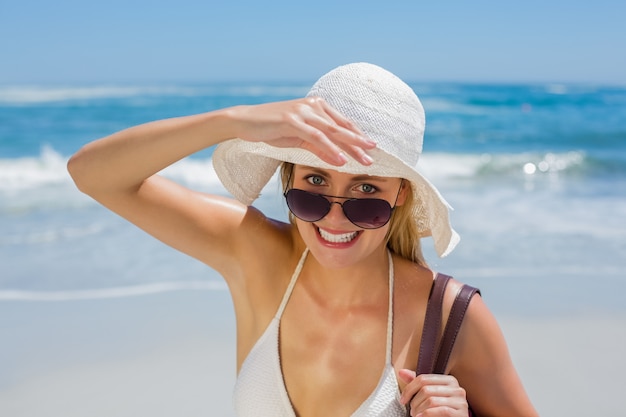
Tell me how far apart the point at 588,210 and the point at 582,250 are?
7.98 ft

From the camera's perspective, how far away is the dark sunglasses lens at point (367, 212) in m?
2.34

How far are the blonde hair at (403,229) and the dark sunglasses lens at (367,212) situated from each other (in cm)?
18

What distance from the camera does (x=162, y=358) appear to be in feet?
16.6

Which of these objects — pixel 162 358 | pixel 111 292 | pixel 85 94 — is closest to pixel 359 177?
pixel 162 358

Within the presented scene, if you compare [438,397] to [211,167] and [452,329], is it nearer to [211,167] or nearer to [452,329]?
[452,329]

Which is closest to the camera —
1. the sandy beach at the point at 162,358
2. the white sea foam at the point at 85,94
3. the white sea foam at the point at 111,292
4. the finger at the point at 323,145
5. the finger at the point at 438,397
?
the finger at the point at 323,145

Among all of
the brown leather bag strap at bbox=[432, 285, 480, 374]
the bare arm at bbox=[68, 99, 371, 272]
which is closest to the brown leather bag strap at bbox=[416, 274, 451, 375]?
the brown leather bag strap at bbox=[432, 285, 480, 374]

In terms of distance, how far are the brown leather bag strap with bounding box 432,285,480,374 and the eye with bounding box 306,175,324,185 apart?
0.57 meters

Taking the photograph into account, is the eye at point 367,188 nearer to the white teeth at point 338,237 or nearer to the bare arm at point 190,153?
the white teeth at point 338,237

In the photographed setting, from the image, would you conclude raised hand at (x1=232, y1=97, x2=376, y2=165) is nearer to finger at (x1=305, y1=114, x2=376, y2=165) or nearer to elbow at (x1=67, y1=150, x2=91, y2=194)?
finger at (x1=305, y1=114, x2=376, y2=165)

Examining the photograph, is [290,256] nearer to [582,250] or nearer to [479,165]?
[582,250]

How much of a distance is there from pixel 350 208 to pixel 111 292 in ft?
14.3

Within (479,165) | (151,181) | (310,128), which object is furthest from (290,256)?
(479,165)

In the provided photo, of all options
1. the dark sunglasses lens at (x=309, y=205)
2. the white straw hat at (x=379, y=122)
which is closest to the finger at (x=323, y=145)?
the white straw hat at (x=379, y=122)
